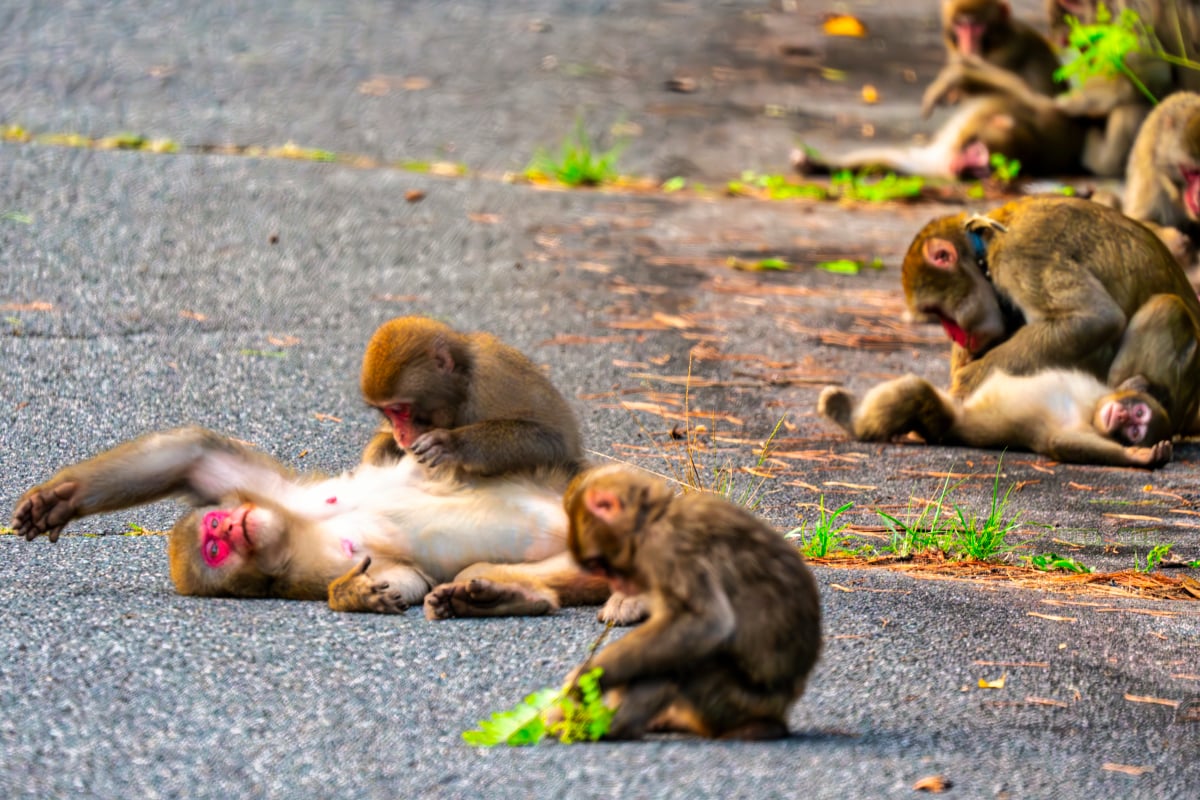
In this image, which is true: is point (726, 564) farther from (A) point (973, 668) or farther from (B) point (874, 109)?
(B) point (874, 109)

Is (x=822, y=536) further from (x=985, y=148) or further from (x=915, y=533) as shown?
(x=985, y=148)

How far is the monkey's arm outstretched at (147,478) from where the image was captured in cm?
470

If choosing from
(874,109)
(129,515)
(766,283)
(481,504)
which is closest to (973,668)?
(481,504)

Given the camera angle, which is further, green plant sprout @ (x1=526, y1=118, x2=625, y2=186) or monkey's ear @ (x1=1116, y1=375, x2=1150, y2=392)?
green plant sprout @ (x1=526, y1=118, x2=625, y2=186)

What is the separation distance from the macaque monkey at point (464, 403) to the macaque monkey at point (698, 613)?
4.41 feet

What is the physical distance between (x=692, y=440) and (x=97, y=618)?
3.06 meters

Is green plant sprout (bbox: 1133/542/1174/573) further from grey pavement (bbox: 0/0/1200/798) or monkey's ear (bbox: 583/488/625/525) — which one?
monkey's ear (bbox: 583/488/625/525)

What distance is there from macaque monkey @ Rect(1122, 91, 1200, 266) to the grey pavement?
5.17 ft

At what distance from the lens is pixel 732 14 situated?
57.7 ft

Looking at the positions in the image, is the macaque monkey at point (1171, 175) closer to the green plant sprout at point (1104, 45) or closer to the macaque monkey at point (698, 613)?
the green plant sprout at point (1104, 45)

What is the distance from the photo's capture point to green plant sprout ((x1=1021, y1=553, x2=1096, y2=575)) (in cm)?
543

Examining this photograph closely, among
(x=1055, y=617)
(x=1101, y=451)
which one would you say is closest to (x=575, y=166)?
(x=1101, y=451)

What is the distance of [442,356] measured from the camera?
506cm

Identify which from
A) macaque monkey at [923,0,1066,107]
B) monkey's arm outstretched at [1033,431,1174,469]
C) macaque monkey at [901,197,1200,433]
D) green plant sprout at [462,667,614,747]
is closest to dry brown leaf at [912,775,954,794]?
green plant sprout at [462,667,614,747]
